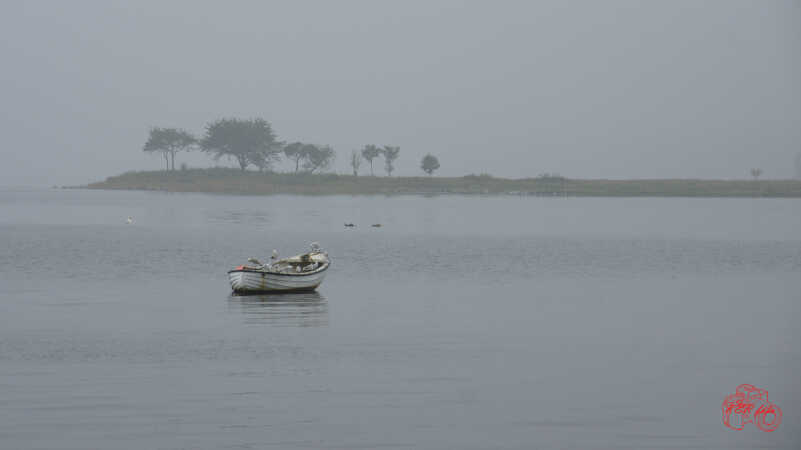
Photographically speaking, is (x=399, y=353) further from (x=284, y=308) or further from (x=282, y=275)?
(x=282, y=275)

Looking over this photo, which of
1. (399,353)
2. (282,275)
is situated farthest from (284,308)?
(399,353)

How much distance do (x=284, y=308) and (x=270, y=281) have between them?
356cm

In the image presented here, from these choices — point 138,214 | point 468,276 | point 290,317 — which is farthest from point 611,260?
point 138,214

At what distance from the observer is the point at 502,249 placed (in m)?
70.8

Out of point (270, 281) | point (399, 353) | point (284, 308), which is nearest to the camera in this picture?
point (399, 353)

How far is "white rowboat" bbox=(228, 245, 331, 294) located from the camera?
4022 cm

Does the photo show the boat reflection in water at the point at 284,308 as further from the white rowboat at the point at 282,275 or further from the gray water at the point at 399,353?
the white rowboat at the point at 282,275

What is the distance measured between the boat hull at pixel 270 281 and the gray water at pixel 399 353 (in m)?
0.65

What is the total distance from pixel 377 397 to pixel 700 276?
34.4m

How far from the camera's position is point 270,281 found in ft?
134

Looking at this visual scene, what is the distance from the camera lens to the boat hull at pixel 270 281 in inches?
1582

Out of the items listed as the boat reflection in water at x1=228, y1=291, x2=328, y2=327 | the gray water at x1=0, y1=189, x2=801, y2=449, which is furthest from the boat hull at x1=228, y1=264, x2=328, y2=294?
the gray water at x1=0, y1=189, x2=801, y2=449

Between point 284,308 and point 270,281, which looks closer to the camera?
point 284,308

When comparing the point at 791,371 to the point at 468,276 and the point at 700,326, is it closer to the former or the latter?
the point at 700,326
